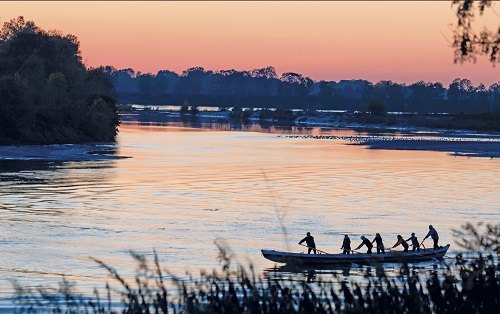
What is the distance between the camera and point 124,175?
70.8 meters

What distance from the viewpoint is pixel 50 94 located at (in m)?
115

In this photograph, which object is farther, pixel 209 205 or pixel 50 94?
pixel 50 94

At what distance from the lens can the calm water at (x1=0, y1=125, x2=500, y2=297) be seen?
117 feet

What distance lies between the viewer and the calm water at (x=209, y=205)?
3575 centimetres

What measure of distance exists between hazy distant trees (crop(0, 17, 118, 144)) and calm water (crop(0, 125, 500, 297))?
17.5 meters

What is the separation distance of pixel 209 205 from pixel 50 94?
6697cm

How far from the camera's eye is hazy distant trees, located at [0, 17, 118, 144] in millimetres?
102500

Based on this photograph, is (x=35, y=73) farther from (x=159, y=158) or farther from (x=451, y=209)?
(x=451, y=209)

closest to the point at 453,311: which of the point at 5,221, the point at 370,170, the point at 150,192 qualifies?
the point at 5,221

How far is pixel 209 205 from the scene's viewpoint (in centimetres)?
5200

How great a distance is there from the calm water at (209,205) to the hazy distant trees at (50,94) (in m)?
17.5

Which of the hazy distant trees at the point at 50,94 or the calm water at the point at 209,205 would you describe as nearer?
the calm water at the point at 209,205

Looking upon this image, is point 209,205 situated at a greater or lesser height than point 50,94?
lesser

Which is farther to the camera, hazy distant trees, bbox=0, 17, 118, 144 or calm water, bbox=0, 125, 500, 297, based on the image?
hazy distant trees, bbox=0, 17, 118, 144
